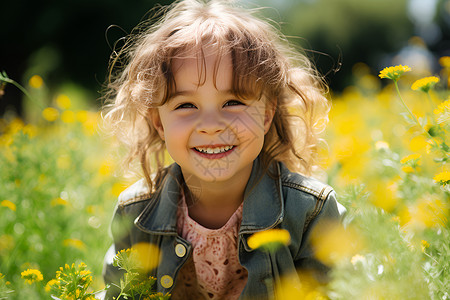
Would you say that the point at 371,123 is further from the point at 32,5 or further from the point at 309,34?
the point at 309,34

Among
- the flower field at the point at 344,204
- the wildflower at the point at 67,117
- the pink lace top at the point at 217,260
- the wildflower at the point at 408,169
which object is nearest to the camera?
the flower field at the point at 344,204

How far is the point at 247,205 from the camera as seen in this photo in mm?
1729

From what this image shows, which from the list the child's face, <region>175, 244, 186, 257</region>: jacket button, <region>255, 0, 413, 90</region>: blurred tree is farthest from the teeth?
<region>255, 0, 413, 90</region>: blurred tree

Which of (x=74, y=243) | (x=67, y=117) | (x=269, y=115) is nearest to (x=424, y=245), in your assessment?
(x=269, y=115)

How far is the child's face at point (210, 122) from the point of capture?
1.55 meters

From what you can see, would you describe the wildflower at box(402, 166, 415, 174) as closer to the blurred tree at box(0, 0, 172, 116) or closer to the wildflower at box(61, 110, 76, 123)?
the wildflower at box(61, 110, 76, 123)

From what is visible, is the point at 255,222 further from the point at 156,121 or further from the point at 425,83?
the point at 425,83

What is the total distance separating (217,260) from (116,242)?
42cm

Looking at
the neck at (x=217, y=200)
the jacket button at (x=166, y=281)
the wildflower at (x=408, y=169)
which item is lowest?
the jacket button at (x=166, y=281)

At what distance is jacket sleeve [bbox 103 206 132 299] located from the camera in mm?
1831

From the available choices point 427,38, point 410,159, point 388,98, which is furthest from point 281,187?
point 427,38

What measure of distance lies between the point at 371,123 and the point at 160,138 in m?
1.83

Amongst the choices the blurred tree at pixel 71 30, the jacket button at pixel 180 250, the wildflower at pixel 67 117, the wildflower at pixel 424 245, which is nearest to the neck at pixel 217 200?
the jacket button at pixel 180 250

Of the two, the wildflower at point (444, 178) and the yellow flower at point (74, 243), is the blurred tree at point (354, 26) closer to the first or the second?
the yellow flower at point (74, 243)
